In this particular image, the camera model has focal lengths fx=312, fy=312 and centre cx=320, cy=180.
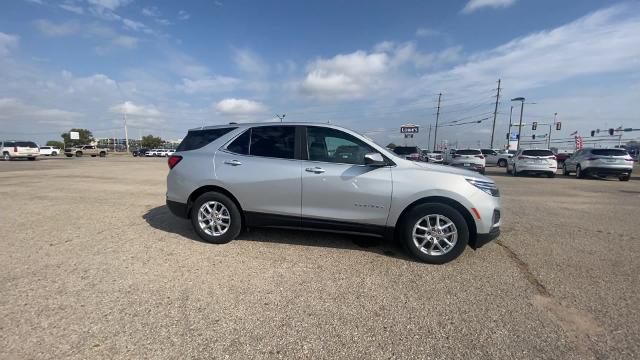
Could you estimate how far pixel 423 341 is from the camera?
7.86ft

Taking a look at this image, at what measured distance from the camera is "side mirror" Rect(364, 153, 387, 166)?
383 cm

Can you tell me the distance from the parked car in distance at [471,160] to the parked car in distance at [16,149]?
118 feet

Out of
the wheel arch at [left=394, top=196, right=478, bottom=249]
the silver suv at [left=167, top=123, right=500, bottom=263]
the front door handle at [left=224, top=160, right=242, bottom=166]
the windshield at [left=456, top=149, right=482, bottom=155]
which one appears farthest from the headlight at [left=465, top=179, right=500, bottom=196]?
the windshield at [left=456, top=149, right=482, bottom=155]

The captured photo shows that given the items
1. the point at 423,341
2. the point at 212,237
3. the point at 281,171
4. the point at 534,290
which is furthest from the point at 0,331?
the point at 534,290

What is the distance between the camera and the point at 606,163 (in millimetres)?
14547

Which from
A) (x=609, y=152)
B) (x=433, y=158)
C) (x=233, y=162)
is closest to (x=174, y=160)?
(x=233, y=162)

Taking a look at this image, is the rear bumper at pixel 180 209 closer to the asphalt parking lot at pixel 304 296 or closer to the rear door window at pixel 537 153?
the asphalt parking lot at pixel 304 296

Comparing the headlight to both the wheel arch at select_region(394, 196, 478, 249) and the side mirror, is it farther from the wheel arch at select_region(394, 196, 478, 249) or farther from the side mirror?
the side mirror

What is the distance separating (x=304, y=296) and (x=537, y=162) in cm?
1745

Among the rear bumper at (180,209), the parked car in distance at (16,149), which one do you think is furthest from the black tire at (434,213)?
the parked car in distance at (16,149)

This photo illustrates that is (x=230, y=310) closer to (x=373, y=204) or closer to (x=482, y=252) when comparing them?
(x=373, y=204)

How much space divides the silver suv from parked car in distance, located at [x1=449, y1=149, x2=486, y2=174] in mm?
14833

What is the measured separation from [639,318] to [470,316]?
144 centimetres

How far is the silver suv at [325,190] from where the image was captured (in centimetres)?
381
